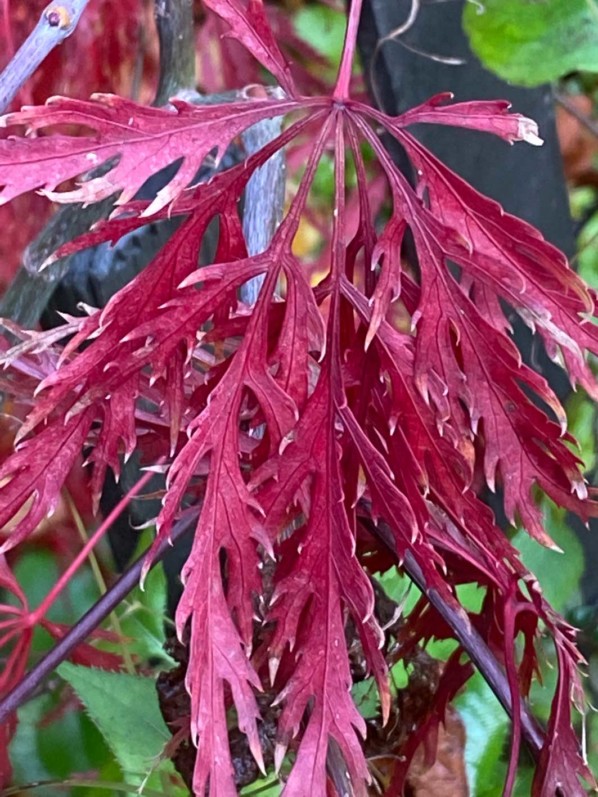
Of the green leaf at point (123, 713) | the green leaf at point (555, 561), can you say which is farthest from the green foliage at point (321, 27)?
the green leaf at point (123, 713)

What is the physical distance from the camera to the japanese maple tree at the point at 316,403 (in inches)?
11.5

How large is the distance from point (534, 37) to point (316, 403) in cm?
39

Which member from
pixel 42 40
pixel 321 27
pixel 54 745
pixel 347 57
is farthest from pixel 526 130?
pixel 321 27

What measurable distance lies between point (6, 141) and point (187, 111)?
61 mm

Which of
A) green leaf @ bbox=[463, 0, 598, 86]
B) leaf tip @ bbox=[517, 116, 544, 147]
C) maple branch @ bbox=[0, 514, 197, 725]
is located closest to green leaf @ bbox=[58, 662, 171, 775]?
maple branch @ bbox=[0, 514, 197, 725]

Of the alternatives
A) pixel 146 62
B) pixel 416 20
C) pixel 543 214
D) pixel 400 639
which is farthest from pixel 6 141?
pixel 146 62

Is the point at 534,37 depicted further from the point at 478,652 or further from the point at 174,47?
the point at 478,652

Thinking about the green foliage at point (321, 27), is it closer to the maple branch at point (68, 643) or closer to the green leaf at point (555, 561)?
the green leaf at point (555, 561)

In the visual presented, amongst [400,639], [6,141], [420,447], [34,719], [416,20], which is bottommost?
[34,719]

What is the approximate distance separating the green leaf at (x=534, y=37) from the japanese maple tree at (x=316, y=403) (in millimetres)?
289

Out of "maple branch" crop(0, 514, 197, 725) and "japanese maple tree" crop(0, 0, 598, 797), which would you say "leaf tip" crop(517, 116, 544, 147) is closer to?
"japanese maple tree" crop(0, 0, 598, 797)

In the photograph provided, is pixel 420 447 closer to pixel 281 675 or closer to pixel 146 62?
pixel 281 675

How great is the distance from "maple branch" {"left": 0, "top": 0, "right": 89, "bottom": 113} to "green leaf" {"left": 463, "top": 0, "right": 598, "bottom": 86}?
13.2 inches

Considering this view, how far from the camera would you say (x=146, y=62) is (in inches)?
37.3
